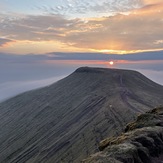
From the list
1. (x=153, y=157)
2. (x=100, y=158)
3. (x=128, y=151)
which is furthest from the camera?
(x=153, y=157)

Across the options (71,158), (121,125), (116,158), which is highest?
(116,158)

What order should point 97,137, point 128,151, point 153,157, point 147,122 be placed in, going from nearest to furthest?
point 128,151, point 153,157, point 147,122, point 97,137

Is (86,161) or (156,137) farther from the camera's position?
(156,137)

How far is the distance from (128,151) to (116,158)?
3433mm

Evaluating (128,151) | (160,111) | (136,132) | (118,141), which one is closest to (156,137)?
(136,132)

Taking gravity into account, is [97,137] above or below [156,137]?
below

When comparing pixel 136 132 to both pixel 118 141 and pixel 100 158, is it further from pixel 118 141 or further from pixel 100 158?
pixel 100 158

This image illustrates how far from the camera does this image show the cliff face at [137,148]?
136 feet

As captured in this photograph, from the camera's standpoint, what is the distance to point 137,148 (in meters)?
46.9

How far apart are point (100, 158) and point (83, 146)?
157m

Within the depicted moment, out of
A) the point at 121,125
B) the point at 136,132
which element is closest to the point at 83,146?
the point at 121,125

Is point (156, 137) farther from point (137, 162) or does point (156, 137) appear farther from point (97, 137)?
point (97, 137)

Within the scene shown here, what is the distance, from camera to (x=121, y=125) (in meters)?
196

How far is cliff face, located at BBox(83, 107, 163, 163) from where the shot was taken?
41.4 metres
